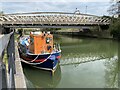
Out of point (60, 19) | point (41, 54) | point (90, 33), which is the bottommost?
point (90, 33)

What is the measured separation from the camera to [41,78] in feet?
39.3

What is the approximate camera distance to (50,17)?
52500 millimetres

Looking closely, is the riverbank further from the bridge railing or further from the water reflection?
the water reflection

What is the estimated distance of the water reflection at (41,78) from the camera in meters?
11.0

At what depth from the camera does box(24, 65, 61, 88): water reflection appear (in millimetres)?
10963

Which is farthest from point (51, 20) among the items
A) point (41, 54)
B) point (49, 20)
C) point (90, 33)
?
point (41, 54)

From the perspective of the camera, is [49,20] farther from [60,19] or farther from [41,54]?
[41,54]

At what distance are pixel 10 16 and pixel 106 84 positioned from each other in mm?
44363

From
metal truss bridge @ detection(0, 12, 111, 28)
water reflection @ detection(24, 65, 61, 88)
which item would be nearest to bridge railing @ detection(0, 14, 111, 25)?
metal truss bridge @ detection(0, 12, 111, 28)

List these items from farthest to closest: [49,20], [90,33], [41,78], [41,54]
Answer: [90,33] → [49,20] → [41,54] → [41,78]

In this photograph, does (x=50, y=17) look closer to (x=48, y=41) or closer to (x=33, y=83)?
(x=48, y=41)

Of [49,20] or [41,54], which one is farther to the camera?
[49,20]

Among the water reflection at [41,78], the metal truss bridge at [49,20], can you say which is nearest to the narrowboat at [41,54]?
the water reflection at [41,78]

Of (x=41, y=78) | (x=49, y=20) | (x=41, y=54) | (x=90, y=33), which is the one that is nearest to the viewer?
(x=41, y=78)
